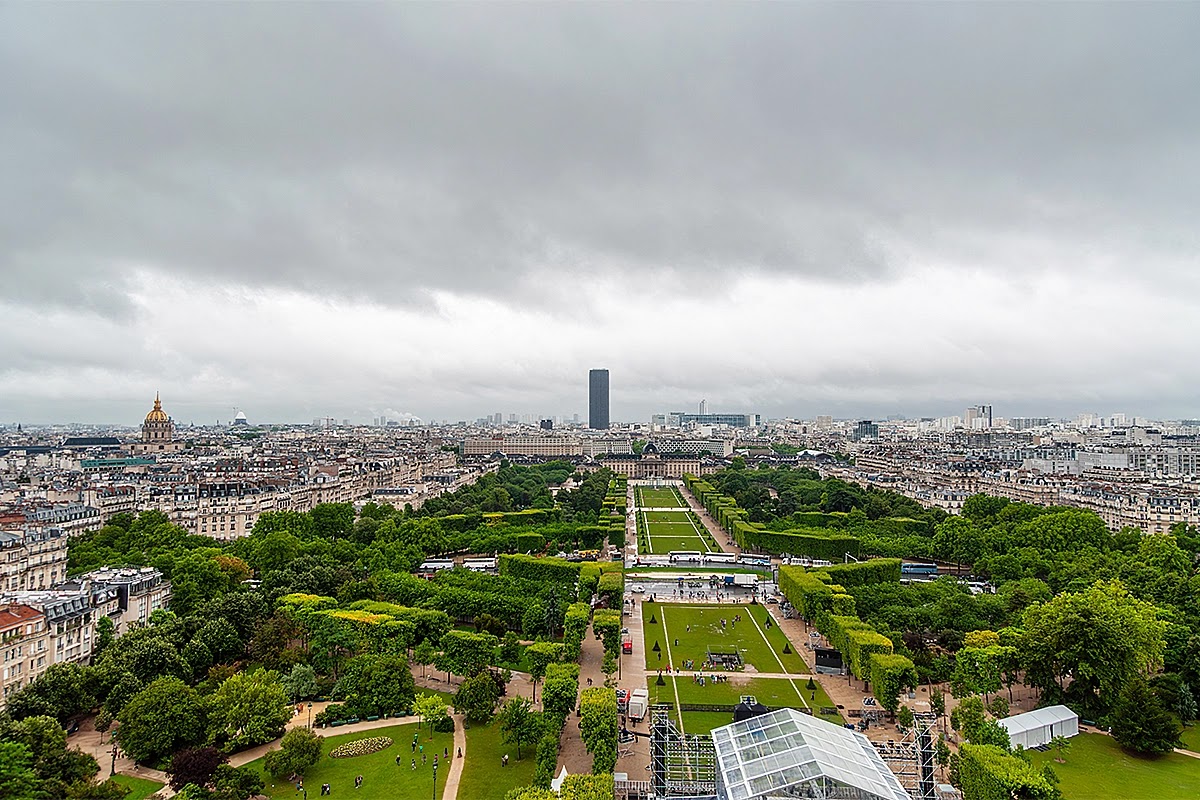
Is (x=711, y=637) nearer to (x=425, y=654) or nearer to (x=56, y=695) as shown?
(x=425, y=654)

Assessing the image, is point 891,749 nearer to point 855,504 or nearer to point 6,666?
point 6,666

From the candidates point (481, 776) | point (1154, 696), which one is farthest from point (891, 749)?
point (481, 776)

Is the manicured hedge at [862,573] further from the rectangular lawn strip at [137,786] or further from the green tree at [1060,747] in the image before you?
the rectangular lawn strip at [137,786]

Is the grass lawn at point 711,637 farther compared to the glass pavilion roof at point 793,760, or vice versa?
the grass lawn at point 711,637

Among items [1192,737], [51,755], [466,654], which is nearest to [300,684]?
[466,654]

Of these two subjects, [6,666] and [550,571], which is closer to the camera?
[6,666]

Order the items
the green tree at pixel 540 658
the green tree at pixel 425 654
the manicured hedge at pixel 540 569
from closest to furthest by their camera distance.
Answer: the green tree at pixel 540 658 < the green tree at pixel 425 654 < the manicured hedge at pixel 540 569

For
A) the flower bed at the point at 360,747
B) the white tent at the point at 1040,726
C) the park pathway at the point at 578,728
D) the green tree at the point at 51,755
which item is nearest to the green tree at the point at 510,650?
the park pathway at the point at 578,728
